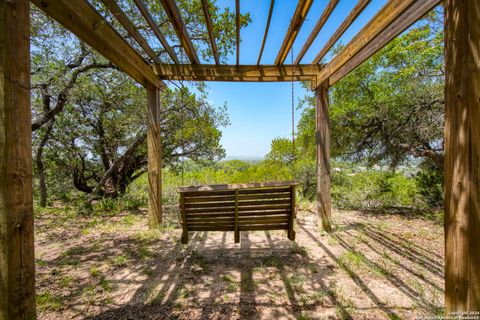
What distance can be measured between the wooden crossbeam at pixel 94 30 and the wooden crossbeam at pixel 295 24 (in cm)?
211

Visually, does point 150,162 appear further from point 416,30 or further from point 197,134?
point 416,30

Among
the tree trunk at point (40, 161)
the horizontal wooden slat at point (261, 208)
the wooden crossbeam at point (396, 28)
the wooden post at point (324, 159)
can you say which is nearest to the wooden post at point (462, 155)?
the wooden crossbeam at point (396, 28)

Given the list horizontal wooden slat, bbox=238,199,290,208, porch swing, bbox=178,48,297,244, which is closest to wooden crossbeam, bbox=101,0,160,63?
porch swing, bbox=178,48,297,244

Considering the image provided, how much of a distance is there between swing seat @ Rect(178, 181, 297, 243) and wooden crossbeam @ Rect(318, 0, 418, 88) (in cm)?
192

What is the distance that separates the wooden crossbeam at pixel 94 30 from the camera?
5.67ft

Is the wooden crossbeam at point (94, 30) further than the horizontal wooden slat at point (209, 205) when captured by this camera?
No

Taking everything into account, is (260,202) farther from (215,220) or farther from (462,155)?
(462,155)

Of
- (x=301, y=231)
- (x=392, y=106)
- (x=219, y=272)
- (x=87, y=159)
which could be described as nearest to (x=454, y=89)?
(x=219, y=272)

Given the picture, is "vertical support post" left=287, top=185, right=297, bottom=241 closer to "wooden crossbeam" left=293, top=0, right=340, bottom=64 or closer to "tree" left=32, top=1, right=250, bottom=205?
"wooden crossbeam" left=293, top=0, right=340, bottom=64

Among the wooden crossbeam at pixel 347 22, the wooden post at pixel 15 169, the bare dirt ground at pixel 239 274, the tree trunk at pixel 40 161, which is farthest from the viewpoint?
the tree trunk at pixel 40 161

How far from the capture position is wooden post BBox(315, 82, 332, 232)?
3.46 meters

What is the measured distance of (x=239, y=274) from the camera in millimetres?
2189

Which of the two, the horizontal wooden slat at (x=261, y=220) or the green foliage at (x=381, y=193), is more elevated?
the horizontal wooden slat at (x=261, y=220)

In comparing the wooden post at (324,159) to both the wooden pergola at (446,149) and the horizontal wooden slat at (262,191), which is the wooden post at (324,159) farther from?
the wooden pergola at (446,149)
